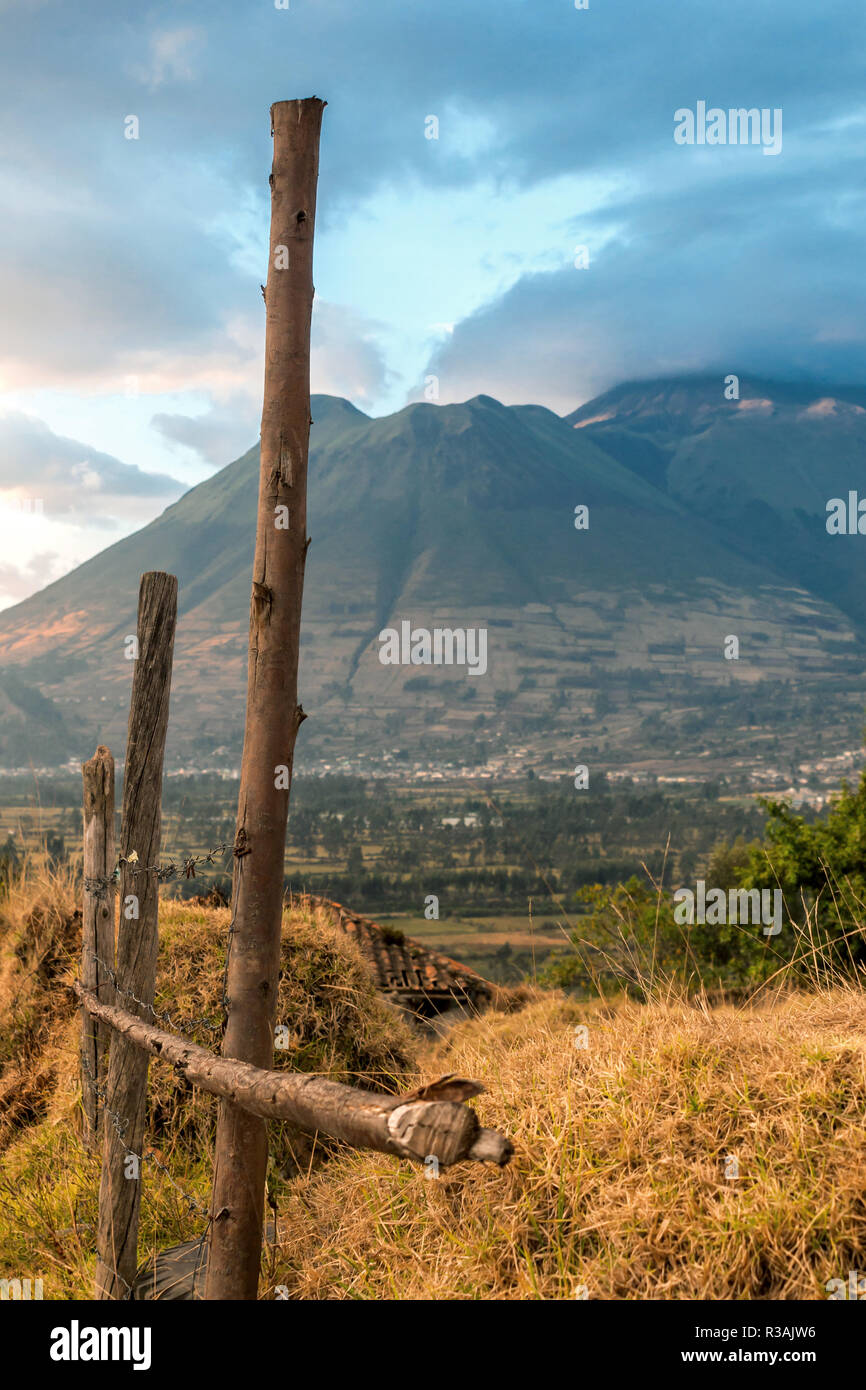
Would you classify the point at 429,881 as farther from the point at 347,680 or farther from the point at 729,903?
the point at 347,680

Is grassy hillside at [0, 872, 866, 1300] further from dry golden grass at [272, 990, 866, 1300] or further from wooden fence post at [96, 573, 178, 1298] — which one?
wooden fence post at [96, 573, 178, 1298]

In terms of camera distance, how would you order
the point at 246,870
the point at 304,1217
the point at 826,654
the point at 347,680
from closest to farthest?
the point at 246,870 → the point at 304,1217 → the point at 347,680 → the point at 826,654

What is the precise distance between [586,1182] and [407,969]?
1013 cm

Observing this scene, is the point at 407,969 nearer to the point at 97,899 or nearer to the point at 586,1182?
the point at 97,899

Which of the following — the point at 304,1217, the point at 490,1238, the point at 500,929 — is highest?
the point at 490,1238

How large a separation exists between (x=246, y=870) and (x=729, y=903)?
11.3 metres

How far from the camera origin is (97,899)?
495 centimetres

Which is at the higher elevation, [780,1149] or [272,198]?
[272,198]

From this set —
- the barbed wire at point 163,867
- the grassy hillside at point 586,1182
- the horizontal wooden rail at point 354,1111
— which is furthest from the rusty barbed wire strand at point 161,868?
the grassy hillside at point 586,1182

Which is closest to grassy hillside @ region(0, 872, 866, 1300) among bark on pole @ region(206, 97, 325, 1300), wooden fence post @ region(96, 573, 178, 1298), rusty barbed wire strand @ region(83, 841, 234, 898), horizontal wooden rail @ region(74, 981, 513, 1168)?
wooden fence post @ region(96, 573, 178, 1298)

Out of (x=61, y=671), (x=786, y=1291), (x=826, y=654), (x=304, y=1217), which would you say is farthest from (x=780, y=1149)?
(x=826, y=654)

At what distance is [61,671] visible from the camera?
169250 mm

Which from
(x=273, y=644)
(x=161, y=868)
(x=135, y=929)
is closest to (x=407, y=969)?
(x=135, y=929)
